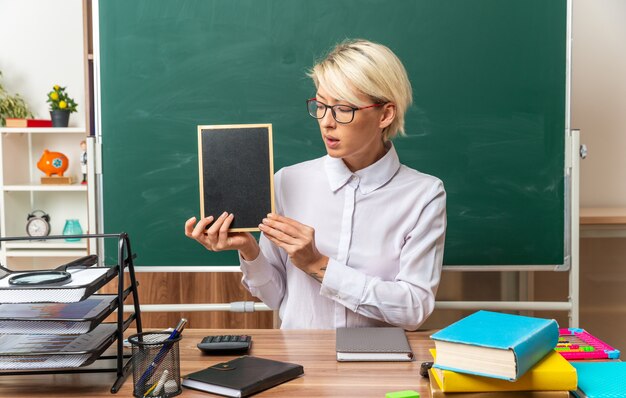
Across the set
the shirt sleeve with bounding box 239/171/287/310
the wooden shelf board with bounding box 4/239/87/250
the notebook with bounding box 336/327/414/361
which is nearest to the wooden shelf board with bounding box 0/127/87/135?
the wooden shelf board with bounding box 4/239/87/250

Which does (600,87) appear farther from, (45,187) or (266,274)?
(45,187)

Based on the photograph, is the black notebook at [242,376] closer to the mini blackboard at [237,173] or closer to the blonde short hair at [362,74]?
the mini blackboard at [237,173]

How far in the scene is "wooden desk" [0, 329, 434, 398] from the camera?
3.79ft

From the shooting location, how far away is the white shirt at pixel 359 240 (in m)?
1.65

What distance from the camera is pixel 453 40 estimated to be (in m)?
2.37

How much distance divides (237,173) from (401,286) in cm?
49

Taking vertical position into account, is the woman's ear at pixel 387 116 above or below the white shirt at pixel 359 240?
above

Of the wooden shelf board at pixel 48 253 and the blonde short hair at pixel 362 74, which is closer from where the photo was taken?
the blonde short hair at pixel 362 74

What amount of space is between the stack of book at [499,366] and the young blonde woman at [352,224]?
1.77 feet

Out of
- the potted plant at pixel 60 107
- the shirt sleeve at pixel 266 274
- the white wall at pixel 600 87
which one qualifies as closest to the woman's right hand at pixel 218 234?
the shirt sleeve at pixel 266 274

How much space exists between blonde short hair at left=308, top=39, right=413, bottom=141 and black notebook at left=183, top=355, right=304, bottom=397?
2.40 feet

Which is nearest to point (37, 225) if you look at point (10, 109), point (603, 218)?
point (10, 109)

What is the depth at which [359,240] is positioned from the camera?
1762 millimetres

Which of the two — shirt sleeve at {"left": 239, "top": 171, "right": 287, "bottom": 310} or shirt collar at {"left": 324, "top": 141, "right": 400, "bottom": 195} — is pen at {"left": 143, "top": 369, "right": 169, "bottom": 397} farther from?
shirt collar at {"left": 324, "top": 141, "right": 400, "bottom": 195}
